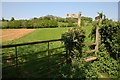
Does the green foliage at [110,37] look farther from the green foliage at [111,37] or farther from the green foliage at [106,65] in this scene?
the green foliage at [106,65]

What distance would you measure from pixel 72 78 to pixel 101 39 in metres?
2.05

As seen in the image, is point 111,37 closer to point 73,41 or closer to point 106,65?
point 106,65

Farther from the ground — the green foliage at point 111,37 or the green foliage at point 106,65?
the green foliage at point 111,37

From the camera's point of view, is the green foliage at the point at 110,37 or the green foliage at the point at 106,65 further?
the green foliage at the point at 110,37

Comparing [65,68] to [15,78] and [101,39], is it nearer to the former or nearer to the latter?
[15,78]

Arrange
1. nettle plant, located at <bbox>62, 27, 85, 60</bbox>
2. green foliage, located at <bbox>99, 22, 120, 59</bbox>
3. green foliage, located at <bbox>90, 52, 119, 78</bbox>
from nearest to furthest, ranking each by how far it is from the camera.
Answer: nettle plant, located at <bbox>62, 27, 85, 60</bbox>, green foliage, located at <bbox>90, 52, 119, 78</bbox>, green foliage, located at <bbox>99, 22, 120, 59</bbox>

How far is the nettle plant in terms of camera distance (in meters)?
3.01

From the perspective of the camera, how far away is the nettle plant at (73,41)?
9.89ft

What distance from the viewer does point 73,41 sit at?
9.83 ft

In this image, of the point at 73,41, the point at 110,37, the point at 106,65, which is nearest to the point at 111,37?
the point at 110,37

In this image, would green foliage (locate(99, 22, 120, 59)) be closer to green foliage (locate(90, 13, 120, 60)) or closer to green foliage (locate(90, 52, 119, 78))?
green foliage (locate(90, 13, 120, 60))

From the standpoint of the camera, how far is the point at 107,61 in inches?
152

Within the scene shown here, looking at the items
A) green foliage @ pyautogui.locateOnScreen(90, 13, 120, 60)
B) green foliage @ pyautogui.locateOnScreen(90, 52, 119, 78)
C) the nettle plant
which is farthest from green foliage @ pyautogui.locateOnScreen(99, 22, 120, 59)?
the nettle plant

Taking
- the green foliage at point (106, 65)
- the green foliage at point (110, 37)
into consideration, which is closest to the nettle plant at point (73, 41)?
the green foliage at point (106, 65)
